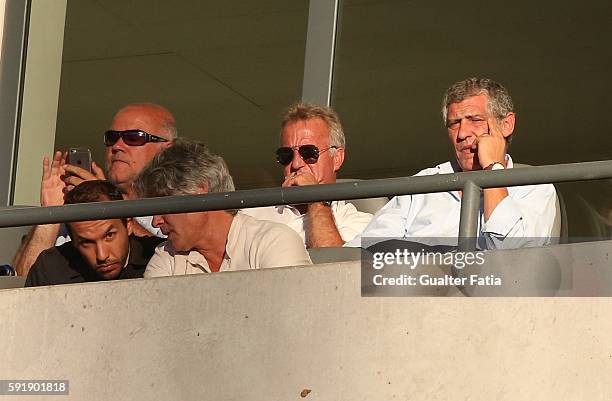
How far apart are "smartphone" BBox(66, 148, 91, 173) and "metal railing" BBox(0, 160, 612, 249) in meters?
1.01

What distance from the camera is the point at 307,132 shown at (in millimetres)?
5508

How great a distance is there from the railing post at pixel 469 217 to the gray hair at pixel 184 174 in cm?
102

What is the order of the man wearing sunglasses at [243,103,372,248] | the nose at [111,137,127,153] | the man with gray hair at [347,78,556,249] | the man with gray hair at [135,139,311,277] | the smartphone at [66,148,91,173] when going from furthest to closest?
the nose at [111,137,127,153]
the smartphone at [66,148,91,173]
the man wearing sunglasses at [243,103,372,248]
the man with gray hair at [135,139,311,277]
the man with gray hair at [347,78,556,249]

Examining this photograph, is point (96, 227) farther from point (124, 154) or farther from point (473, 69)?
point (473, 69)

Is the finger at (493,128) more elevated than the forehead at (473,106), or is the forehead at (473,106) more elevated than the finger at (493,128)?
the forehead at (473,106)

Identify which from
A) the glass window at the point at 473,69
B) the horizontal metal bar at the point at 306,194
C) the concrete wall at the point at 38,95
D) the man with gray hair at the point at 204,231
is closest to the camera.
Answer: the horizontal metal bar at the point at 306,194

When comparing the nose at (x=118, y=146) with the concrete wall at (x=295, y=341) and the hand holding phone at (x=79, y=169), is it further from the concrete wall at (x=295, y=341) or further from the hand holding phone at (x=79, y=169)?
the concrete wall at (x=295, y=341)

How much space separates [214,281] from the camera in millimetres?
4465

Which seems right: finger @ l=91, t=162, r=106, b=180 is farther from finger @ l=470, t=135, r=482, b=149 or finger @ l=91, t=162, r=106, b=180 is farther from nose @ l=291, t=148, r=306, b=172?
finger @ l=470, t=135, r=482, b=149

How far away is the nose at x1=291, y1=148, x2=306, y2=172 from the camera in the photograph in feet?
17.9

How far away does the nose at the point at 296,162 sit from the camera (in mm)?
5453

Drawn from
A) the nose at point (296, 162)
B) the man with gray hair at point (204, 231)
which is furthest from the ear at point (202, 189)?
the nose at point (296, 162)

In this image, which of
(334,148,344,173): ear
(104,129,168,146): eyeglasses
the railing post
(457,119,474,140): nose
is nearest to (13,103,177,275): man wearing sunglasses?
(104,129,168,146): eyeglasses

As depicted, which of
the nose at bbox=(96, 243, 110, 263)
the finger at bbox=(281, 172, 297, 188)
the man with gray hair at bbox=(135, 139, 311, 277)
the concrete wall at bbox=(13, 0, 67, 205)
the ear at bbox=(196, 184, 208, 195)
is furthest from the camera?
the concrete wall at bbox=(13, 0, 67, 205)
